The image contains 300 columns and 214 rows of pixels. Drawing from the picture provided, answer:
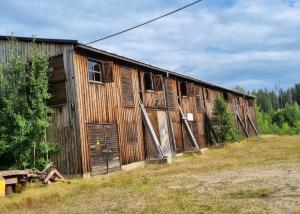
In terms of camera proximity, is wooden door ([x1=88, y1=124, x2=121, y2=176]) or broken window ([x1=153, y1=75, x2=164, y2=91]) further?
broken window ([x1=153, y1=75, x2=164, y2=91])

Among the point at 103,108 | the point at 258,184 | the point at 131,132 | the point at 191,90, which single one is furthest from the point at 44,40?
the point at 191,90

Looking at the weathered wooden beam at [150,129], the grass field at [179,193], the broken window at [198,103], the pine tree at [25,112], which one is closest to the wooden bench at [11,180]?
the grass field at [179,193]

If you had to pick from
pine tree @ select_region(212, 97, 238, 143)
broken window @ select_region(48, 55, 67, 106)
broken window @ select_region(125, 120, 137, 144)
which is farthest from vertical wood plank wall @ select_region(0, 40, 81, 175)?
pine tree @ select_region(212, 97, 238, 143)

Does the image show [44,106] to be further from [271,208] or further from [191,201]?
[271,208]

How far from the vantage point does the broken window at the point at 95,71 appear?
18531 millimetres

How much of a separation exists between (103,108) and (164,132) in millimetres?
6851

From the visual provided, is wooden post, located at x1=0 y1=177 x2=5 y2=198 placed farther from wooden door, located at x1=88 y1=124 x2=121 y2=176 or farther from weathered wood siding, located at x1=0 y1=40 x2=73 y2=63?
weathered wood siding, located at x1=0 y1=40 x2=73 y2=63

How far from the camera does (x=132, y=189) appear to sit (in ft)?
43.0

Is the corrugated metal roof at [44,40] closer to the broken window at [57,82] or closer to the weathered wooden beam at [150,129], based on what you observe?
the broken window at [57,82]

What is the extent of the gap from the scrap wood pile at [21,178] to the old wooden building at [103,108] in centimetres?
187

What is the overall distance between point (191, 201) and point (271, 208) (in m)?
2.15

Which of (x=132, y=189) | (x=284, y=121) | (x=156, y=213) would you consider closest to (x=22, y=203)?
(x=132, y=189)

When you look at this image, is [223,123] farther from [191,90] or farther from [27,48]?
[27,48]

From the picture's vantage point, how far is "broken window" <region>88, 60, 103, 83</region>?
18531mm
